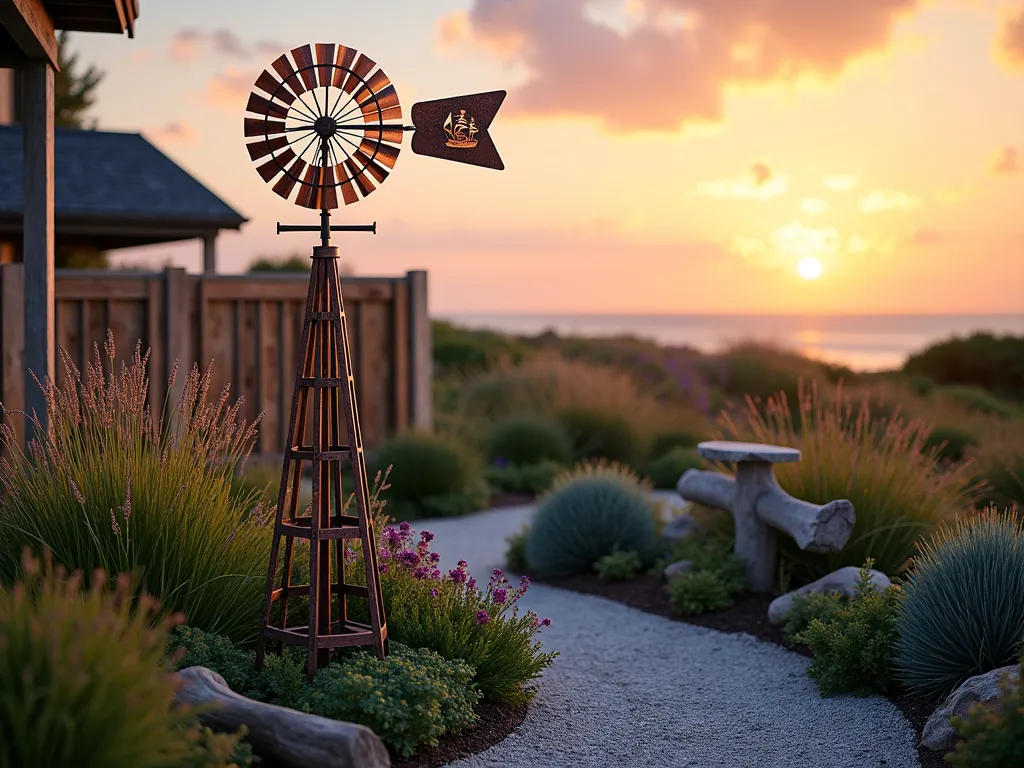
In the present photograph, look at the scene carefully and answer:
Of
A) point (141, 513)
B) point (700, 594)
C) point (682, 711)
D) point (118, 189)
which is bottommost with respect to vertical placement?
point (682, 711)

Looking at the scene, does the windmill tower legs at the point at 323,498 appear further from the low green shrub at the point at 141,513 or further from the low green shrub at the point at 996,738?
the low green shrub at the point at 996,738

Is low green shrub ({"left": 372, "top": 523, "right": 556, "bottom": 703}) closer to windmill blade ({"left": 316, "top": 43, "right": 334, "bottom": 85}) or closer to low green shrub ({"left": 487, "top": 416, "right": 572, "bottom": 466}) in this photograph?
windmill blade ({"left": 316, "top": 43, "right": 334, "bottom": 85})

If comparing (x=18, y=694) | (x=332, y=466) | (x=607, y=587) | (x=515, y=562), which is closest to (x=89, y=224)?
(x=515, y=562)

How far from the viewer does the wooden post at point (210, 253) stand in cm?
1261

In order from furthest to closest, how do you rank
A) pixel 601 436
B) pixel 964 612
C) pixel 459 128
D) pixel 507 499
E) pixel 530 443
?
1. pixel 601 436
2. pixel 530 443
3. pixel 507 499
4. pixel 964 612
5. pixel 459 128

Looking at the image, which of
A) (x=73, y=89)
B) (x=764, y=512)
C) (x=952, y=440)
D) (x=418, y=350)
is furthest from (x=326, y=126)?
(x=73, y=89)

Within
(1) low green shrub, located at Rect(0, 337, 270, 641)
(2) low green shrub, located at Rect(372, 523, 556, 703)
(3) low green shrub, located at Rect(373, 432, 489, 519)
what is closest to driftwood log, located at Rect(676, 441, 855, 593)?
(2) low green shrub, located at Rect(372, 523, 556, 703)

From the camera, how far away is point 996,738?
9.85ft

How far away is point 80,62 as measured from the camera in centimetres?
2945

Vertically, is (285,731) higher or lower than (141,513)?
lower

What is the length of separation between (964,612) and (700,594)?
1.97 metres

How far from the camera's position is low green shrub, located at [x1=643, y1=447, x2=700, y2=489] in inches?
431

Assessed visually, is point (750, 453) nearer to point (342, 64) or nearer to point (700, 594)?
point (700, 594)

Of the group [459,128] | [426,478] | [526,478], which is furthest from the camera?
[526,478]
